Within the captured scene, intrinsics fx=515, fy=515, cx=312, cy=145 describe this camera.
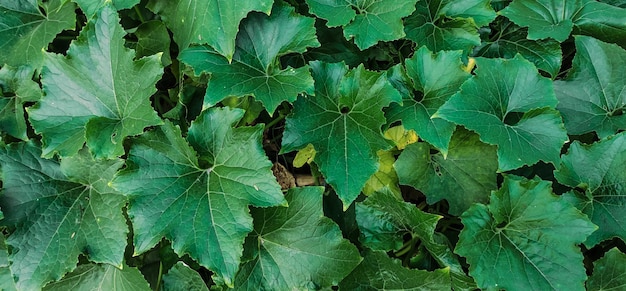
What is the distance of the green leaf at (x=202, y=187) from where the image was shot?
1.49 meters

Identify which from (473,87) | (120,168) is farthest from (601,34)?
(120,168)

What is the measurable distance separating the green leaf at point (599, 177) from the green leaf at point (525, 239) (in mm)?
148

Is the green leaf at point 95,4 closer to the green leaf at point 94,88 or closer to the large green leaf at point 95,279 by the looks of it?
the green leaf at point 94,88

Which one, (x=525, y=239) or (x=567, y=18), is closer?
(x=525, y=239)

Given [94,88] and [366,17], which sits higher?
[366,17]

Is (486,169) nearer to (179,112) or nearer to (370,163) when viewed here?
(370,163)

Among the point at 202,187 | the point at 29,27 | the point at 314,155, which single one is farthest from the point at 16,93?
the point at 314,155

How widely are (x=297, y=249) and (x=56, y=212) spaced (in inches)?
31.3

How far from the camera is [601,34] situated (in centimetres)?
186

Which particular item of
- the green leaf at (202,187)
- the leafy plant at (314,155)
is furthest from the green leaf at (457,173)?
the green leaf at (202,187)

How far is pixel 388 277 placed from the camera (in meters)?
1.65

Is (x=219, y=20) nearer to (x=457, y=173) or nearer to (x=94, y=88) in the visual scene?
(x=94, y=88)

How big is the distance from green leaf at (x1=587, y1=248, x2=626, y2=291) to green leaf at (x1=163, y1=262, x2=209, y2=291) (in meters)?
1.25

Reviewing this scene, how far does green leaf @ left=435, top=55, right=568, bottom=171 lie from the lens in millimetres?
1545
